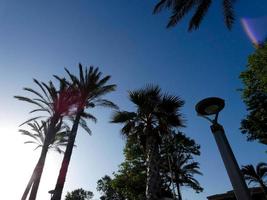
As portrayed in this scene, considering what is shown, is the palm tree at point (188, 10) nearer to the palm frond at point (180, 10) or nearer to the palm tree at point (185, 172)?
the palm frond at point (180, 10)

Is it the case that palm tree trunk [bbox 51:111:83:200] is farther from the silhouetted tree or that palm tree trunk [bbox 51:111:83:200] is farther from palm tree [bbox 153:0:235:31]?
the silhouetted tree

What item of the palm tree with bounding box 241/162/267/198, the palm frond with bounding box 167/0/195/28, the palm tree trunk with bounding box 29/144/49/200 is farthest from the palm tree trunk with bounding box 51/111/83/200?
the palm tree with bounding box 241/162/267/198

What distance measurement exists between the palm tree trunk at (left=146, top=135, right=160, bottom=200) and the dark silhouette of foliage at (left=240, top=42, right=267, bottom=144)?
7989mm

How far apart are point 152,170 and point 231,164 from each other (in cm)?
715

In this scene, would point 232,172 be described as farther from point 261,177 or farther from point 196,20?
point 261,177

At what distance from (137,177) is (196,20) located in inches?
646

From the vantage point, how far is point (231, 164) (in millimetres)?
2930

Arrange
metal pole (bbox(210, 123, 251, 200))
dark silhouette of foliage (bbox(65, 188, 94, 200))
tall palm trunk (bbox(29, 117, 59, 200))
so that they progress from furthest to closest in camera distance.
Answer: dark silhouette of foliage (bbox(65, 188, 94, 200)), tall palm trunk (bbox(29, 117, 59, 200)), metal pole (bbox(210, 123, 251, 200))

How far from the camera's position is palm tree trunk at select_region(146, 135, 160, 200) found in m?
9.07

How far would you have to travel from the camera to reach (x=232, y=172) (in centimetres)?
287

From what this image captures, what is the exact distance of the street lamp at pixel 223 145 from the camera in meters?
2.76

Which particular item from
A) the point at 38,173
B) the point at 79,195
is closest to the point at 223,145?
the point at 38,173

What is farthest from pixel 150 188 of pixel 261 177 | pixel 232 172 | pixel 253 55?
pixel 261 177

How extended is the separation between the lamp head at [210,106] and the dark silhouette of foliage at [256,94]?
471 inches
